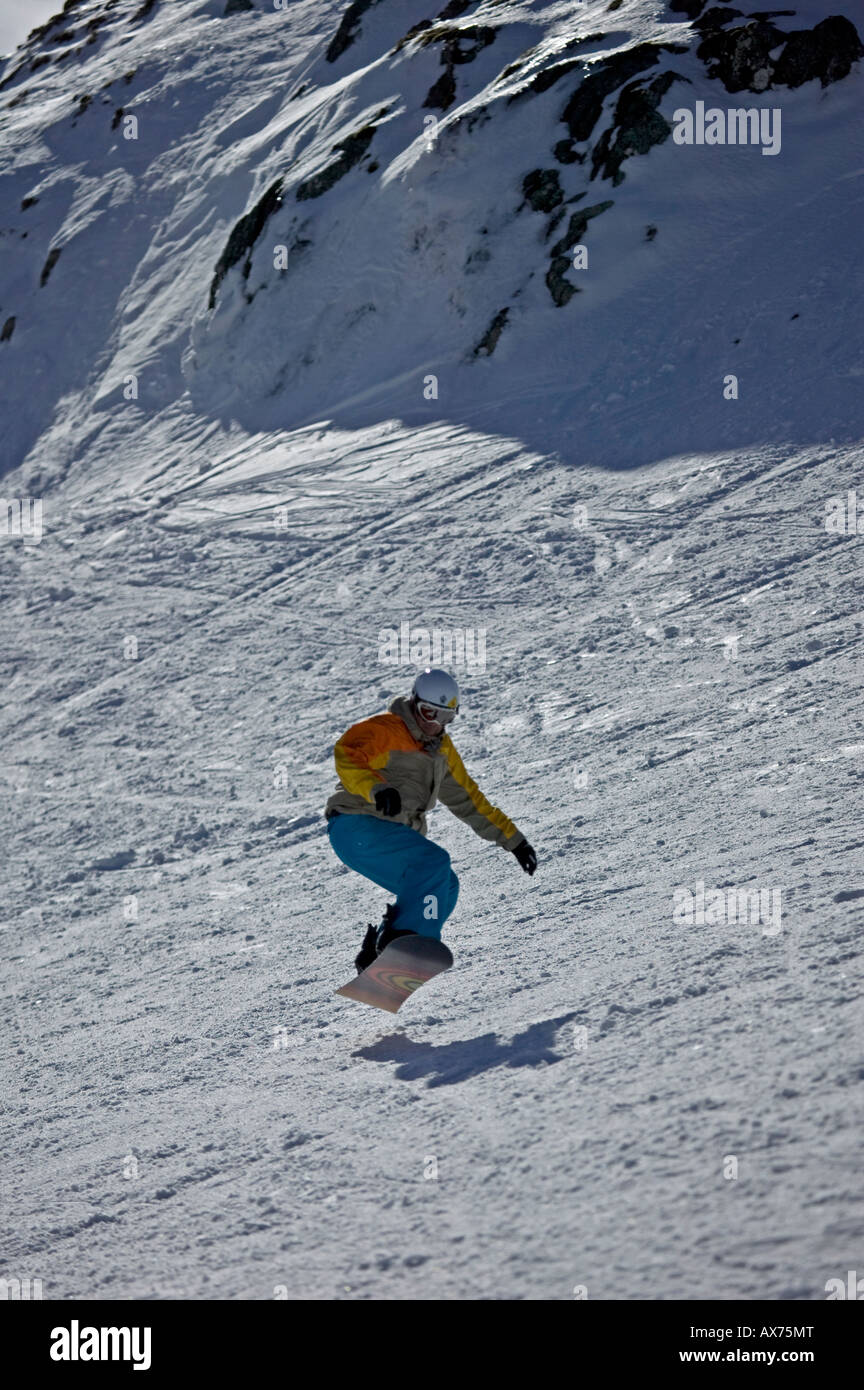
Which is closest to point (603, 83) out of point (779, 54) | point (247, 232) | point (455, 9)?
point (779, 54)

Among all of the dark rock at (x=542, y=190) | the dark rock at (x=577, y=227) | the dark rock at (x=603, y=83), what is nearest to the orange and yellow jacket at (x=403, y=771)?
the dark rock at (x=577, y=227)

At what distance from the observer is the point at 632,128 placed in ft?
59.2

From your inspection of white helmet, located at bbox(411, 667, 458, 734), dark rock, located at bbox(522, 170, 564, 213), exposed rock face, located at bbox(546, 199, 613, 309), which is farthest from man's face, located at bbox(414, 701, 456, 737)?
dark rock, located at bbox(522, 170, 564, 213)

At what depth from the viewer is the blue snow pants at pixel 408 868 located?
17.2 ft

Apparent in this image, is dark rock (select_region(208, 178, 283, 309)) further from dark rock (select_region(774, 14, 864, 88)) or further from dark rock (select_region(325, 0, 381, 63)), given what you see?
dark rock (select_region(774, 14, 864, 88))

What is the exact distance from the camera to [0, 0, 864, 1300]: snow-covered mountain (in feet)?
11.6

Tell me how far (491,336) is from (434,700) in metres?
13.1

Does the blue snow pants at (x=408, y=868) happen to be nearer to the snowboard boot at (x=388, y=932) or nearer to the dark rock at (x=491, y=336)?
the snowboard boot at (x=388, y=932)

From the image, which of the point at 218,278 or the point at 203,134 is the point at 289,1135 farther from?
the point at 203,134

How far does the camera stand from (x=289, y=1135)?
14.0 feet

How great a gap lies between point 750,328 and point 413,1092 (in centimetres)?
1264

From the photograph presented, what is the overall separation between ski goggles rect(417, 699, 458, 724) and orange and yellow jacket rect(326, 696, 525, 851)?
68mm

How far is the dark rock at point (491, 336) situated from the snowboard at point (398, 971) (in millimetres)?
13441

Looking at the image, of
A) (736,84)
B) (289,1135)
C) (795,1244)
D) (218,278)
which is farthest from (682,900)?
(218,278)
